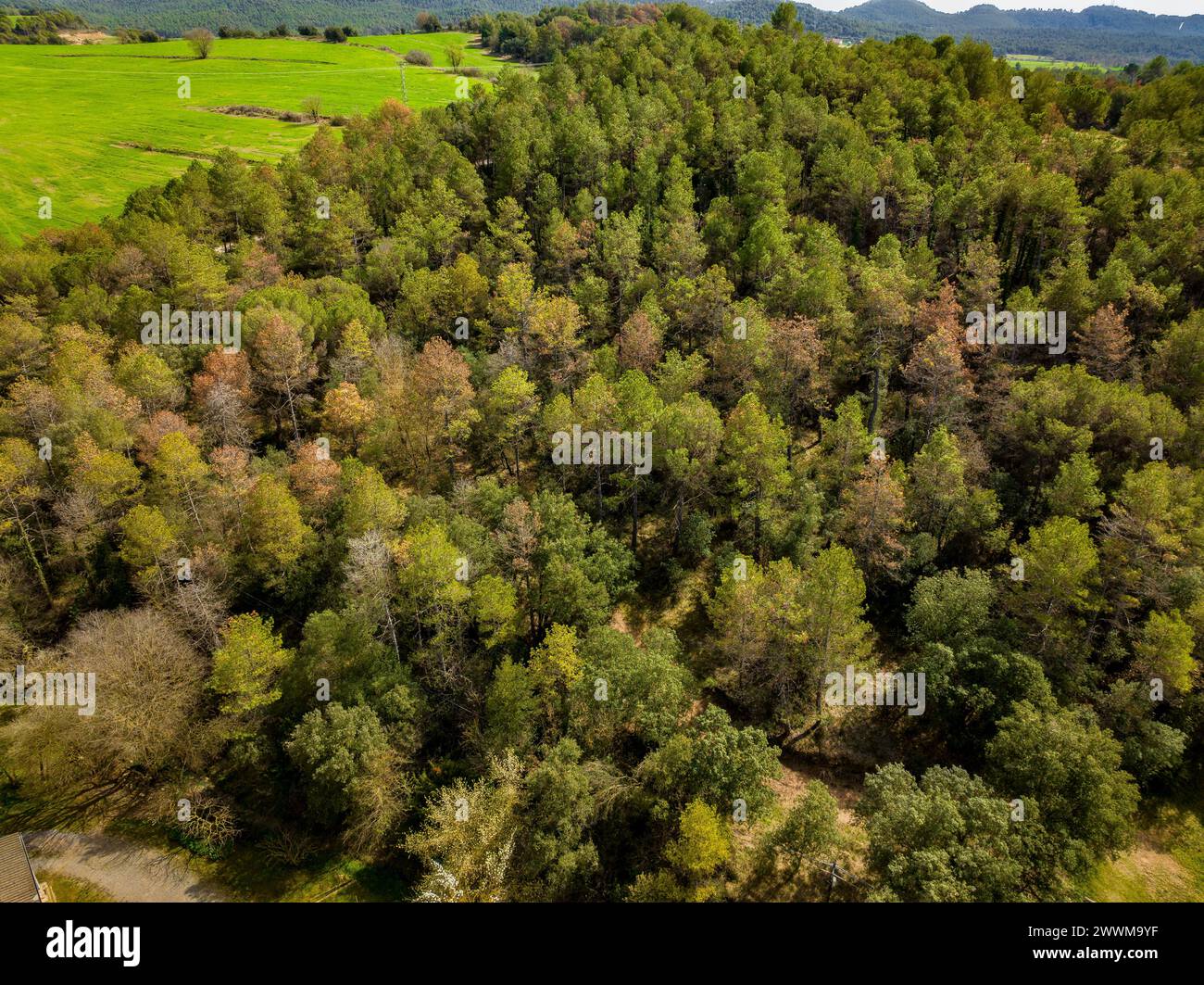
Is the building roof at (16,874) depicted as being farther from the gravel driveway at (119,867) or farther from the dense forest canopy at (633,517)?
the dense forest canopy at (633,517)

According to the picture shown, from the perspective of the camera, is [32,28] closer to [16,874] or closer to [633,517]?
[633,517]

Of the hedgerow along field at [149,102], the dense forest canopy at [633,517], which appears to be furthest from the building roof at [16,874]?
the hedgerow along field at [149,102]

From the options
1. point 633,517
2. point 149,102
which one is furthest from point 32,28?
point 633,517

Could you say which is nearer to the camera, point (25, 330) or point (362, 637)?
point (362, 637)

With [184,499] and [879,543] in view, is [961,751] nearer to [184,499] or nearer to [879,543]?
[879,543]

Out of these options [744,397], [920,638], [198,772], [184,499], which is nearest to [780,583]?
[920,638]

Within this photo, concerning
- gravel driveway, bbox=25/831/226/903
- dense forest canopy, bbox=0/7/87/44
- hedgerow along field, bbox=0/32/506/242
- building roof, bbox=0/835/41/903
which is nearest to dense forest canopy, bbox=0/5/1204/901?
gravel driveway, bbox=25/831/226/903
